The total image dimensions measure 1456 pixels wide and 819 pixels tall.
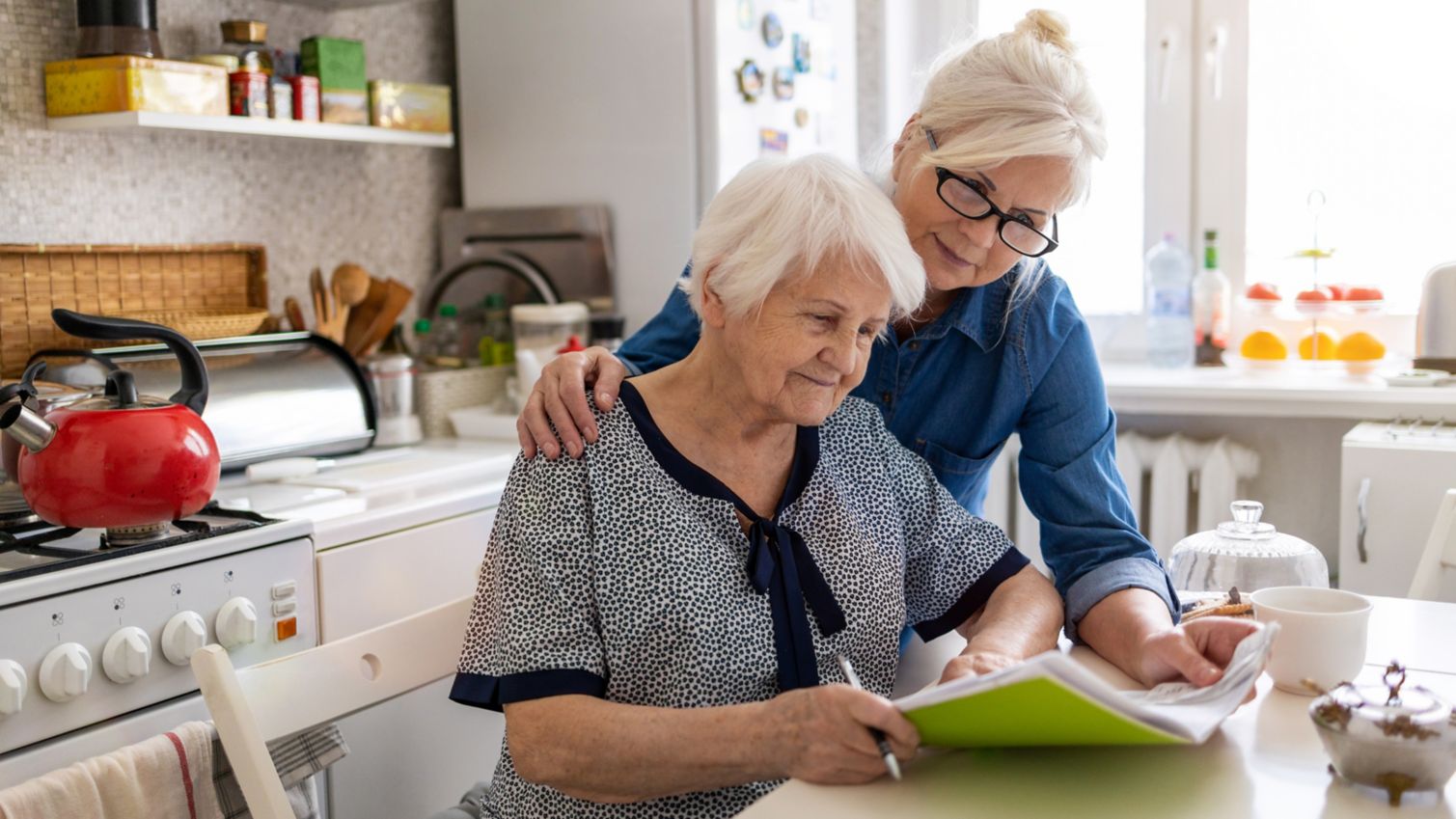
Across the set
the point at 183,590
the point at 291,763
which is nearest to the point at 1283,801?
the point at 291,763

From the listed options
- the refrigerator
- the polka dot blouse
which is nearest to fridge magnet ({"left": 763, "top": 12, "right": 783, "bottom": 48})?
the refrigerator

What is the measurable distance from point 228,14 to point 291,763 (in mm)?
1587

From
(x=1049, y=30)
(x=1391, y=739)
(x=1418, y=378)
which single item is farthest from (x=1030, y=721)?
(x=1418, y=378)

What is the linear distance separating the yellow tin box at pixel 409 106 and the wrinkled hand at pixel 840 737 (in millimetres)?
1919

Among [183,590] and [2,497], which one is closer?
[183,590]

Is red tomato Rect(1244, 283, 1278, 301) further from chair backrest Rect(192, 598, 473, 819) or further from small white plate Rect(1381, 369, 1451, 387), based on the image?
chair backrest Rect(192, 598, 473, 819)

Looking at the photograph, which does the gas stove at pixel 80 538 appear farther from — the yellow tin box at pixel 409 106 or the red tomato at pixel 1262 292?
the red tomato at pixel 1262 292

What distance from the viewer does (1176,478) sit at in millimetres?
2721

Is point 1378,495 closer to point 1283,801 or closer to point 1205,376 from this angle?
point 1205,376

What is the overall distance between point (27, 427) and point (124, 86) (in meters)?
0.77

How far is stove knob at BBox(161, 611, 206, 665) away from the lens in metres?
1.61

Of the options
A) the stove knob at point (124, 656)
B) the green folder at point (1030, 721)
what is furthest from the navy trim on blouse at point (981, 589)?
the stove knob at point (124, 656)

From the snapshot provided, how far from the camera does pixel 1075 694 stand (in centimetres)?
82

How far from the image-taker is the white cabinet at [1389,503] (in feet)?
6.98
